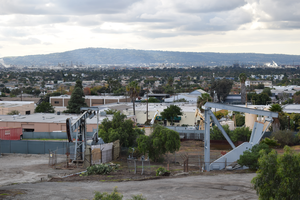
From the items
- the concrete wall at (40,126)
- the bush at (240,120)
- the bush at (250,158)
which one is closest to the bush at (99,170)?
the bush at (250,158)

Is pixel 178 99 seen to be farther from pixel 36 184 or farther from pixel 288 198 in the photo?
pixel 288 198

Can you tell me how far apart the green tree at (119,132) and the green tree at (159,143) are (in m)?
4.04

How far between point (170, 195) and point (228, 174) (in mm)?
6911

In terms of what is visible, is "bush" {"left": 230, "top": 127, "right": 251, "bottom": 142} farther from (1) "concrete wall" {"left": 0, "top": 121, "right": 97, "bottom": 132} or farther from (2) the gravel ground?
(1) "concrete wall" {"left": 0, "top": 121, "right": 97, "bottom": 132}

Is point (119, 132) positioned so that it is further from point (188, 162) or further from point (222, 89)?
point (222, 89)

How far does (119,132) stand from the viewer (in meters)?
33.9

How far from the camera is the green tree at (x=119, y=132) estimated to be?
110 ft

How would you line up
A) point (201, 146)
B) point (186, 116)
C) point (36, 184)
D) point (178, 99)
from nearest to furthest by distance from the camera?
point (36, 184)
point (201, 146)
point (186, 116)
point (178, 99)

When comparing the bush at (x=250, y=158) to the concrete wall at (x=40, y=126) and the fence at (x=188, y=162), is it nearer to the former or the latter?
the fence at (x=188, y=162)

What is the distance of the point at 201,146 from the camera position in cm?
4150

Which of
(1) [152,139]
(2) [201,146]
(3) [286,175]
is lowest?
(2) [201,146]

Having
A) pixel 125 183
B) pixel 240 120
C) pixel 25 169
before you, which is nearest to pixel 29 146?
pixel 25 169

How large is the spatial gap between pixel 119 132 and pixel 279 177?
22958 mm

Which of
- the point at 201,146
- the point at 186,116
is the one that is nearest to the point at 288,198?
the point at 201,146
